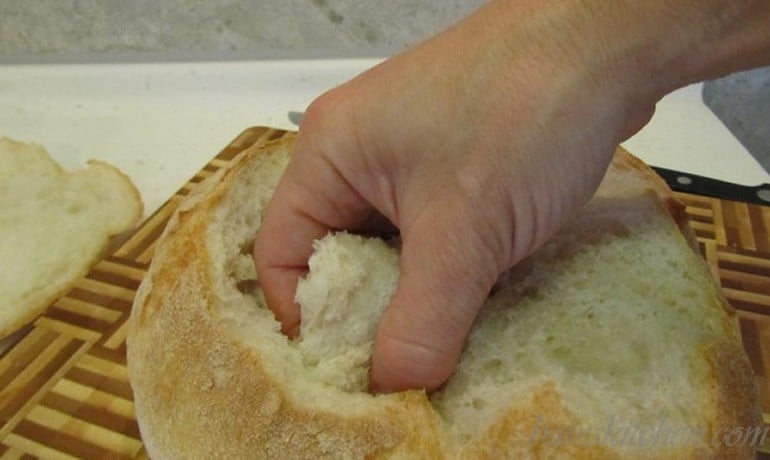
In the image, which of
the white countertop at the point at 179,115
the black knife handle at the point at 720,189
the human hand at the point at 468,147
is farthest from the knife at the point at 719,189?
the human hand at the point at 468,147

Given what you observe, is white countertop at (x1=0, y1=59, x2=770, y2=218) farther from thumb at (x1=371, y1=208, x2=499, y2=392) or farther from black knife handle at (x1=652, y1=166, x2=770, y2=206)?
thumb at (x1=371, y1=208, x2=499, y2=392)

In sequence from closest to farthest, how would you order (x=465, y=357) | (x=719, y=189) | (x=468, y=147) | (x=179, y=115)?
(x=468, y=147), (x=465, y=357), (x=719, y=189), (x=179, y=115)

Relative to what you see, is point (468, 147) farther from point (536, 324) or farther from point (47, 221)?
point (47, 221)

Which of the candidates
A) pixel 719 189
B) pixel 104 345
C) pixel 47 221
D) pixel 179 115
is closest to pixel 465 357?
pixel 104 345

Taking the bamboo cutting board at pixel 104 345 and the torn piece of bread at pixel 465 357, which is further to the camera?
the bamboo cutting board at pixel 104 345

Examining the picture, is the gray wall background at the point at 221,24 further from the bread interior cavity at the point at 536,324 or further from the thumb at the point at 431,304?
the thumb at the point at 431,304

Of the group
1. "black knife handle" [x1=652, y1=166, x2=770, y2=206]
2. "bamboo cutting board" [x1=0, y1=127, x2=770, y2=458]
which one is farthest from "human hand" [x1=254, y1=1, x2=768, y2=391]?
"black knife handle" [x1=652, y1=166, x2=770, y2=206]
